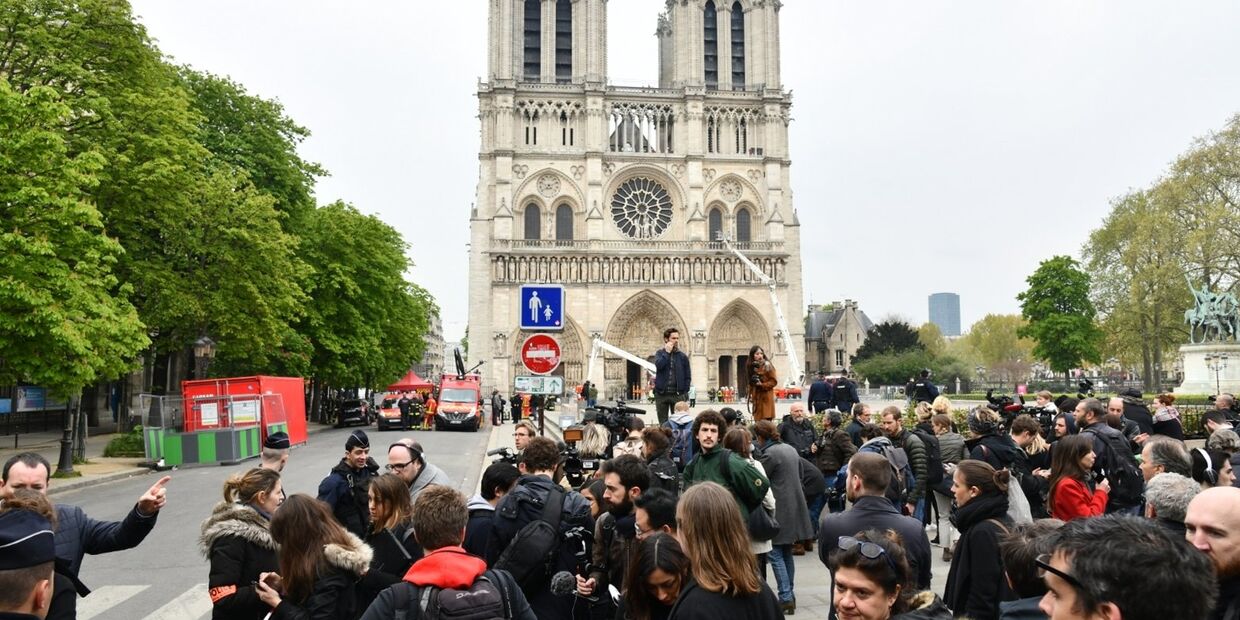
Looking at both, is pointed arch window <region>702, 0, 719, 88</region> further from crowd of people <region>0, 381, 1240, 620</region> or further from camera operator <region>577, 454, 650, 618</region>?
camera operator <region>577, 454, 650, 618</region>

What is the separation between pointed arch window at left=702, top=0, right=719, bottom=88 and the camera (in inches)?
2005

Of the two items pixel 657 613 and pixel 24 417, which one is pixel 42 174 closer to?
pixel 657 613

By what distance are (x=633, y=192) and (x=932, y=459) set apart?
1703 inches

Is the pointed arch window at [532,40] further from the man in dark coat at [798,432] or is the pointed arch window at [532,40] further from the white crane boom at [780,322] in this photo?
the man in dark coat at [798,432]

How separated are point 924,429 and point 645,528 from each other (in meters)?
5.37

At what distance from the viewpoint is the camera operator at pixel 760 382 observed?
1027 cm

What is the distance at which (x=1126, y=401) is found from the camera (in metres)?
9.81

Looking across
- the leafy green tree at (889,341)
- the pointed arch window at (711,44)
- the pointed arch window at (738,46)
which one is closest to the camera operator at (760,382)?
the pointed arch window at (738,46)

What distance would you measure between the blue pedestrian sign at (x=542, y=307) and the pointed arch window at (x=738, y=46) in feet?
144

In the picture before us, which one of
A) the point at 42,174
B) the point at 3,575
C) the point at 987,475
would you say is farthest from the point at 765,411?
the point at 42,174

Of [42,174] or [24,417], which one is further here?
[24,417]

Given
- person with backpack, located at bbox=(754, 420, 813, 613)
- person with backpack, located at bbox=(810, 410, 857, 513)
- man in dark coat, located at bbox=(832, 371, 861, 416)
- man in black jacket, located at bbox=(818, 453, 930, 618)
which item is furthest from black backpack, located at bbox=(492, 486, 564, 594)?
man in dark coat, located at bbox=(832, 371, 861, 416)

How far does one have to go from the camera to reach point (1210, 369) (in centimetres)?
2683

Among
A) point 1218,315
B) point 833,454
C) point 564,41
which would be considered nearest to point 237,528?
point 833,454
